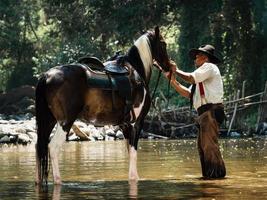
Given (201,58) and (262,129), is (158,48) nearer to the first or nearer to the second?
(201,58)

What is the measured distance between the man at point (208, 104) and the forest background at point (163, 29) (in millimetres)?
22319

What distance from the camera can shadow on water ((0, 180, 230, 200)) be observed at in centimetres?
870

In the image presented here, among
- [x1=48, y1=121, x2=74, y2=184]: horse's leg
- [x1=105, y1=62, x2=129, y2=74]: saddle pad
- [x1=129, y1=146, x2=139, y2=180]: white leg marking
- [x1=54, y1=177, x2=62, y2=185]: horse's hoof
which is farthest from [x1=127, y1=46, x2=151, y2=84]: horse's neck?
[x1=54, y1=177, x2=62, y2=185]: horse's hoof

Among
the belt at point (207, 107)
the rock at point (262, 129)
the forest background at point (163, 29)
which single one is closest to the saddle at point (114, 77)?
the belt at point (207, 107)

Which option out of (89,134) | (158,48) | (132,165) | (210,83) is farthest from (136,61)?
(89,134)

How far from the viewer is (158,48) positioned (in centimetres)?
1145

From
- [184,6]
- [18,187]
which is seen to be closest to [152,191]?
[18,187]

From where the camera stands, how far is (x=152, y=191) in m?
9.23

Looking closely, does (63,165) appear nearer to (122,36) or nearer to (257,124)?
(257,124)

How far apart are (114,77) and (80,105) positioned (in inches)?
31.4

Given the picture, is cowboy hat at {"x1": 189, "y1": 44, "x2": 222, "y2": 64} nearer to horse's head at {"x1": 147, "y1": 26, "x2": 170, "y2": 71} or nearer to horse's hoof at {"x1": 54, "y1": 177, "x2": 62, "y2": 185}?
horse's head at {"x1": 147, "y1": 26, "x2": 170, "y2": 71}

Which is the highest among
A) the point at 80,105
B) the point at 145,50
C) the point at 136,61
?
the point at 145,50

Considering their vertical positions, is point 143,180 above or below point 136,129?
below

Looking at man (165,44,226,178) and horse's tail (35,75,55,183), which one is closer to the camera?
horse's tail (35,75,55,183)
